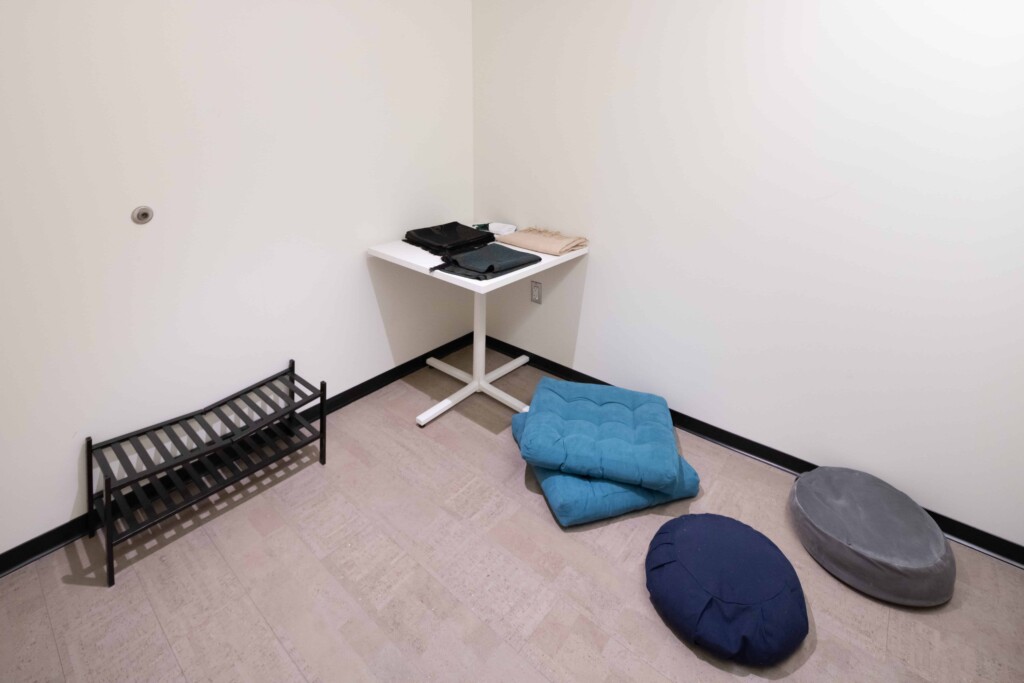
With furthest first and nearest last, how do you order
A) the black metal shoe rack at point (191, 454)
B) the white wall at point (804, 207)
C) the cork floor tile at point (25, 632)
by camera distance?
the black metal shoe rack at point (191, 454)
the white wall at point (804, 207)
the cork floor tile at point (25, 632)

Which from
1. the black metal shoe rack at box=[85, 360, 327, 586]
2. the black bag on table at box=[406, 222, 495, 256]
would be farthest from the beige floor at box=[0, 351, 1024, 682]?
the black bag on table at box=[406, 222, 495, 256]

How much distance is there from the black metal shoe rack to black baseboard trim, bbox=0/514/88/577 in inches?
1.7

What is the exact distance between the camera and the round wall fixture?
150cm

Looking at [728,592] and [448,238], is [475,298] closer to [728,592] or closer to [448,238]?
[448,238]

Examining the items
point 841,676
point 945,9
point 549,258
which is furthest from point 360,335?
point 945,9

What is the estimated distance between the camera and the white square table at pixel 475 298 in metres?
1.92

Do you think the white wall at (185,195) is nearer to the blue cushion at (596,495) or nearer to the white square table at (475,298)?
the white square table at (475,298)

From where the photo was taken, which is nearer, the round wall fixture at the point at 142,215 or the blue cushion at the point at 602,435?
the round wall fixture at the point at 142,215

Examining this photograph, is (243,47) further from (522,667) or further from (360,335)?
(522,667)

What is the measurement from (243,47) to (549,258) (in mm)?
1310

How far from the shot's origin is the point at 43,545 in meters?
1.56

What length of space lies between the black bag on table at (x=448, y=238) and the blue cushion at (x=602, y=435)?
0.71 m

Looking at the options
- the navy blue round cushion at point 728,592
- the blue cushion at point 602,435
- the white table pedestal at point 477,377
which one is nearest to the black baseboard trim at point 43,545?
the white table pedestal at point 477,377

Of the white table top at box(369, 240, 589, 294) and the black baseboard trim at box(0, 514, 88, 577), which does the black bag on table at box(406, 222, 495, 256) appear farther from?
the black baseboard trim at box(0, 514, 88, 577)
